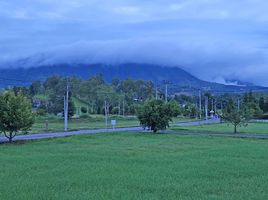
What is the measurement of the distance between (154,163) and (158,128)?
99.7 ft

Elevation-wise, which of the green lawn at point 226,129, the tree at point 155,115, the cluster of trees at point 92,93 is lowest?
the green lawn at point 226,129

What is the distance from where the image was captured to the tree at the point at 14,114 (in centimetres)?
3909

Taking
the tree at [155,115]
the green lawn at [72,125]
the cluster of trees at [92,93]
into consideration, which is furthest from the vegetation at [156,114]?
the cluster of trees at [92,93]

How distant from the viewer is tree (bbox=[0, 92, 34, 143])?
3909 centimetres

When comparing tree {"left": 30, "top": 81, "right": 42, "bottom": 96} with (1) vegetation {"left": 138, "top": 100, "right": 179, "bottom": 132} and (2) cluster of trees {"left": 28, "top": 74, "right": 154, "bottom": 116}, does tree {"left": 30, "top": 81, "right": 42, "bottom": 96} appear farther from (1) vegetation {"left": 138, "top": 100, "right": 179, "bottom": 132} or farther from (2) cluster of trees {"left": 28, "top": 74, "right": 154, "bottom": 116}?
(1) vegetation {"left": 138, "top": 100, "right": 179, "bottom": 132}

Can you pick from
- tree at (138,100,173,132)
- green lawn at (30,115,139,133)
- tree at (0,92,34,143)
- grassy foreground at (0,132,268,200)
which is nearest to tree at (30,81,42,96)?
green lawn at (30,115,139,133)

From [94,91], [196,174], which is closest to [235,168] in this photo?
[196,174]

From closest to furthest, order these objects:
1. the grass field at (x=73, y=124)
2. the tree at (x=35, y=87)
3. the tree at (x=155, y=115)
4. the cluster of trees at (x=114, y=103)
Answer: the cluster of trees at (x=114, y=103), the tree at (x=155, y=115), the grass field at (x=73, y=124), the tree at (x=35, y=87)

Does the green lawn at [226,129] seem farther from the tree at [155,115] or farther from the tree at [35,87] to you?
the tree at [35,87]

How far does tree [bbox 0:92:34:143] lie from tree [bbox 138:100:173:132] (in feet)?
56.5

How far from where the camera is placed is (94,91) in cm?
13638

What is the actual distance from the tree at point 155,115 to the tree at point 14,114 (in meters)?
17.2

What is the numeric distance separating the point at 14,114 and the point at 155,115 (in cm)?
1901

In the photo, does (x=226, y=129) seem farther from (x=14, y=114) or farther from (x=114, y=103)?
(x=114, y=103)
